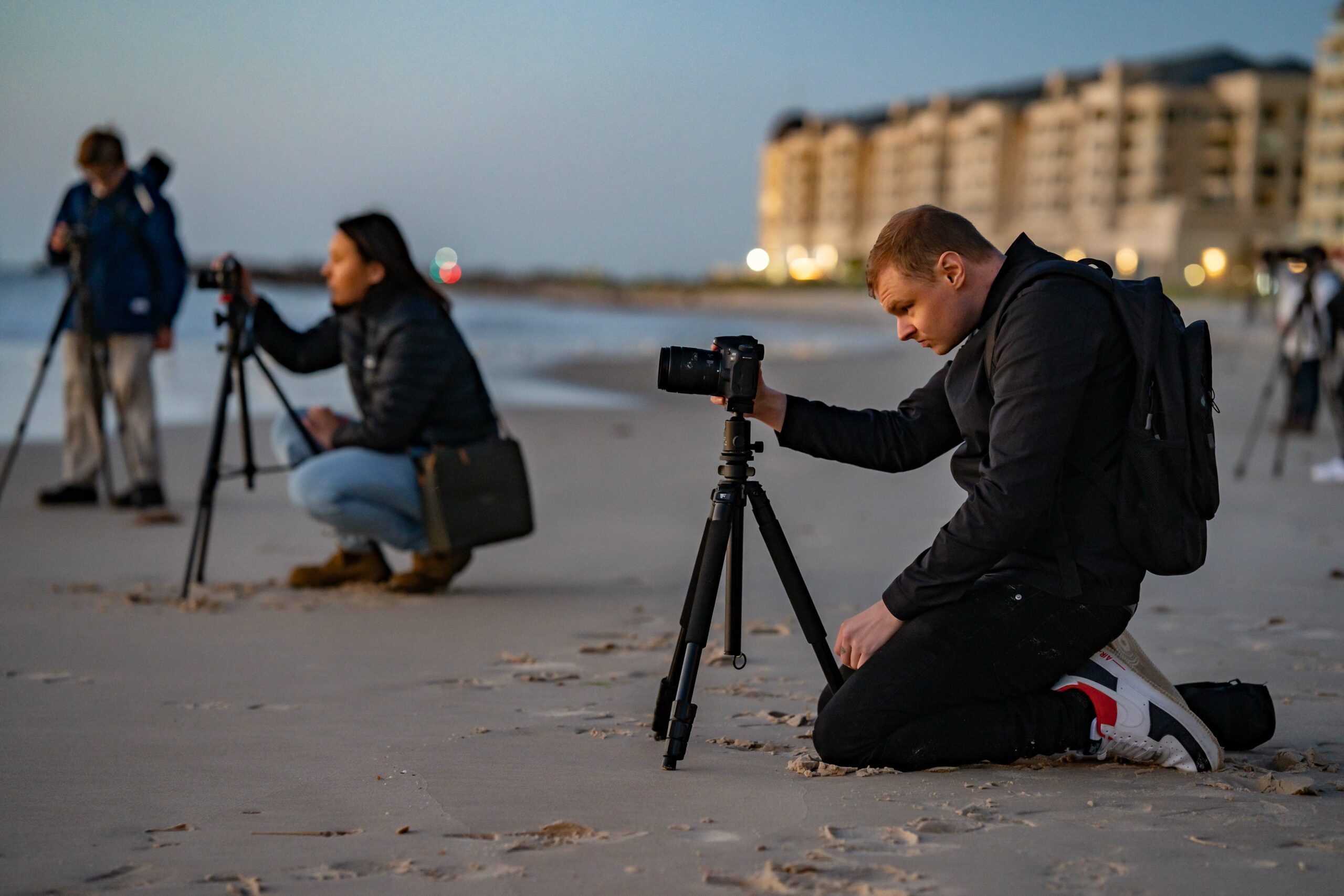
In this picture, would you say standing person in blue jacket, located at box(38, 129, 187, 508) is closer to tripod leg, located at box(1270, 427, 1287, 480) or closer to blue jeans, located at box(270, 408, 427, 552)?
blue jeans, located at box(270, 408, 427, 552)

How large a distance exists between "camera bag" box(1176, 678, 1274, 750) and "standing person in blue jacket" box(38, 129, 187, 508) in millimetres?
5227

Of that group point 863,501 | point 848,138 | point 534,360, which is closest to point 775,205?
point 848,138

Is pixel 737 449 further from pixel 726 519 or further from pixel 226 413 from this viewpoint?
pixel 226 413

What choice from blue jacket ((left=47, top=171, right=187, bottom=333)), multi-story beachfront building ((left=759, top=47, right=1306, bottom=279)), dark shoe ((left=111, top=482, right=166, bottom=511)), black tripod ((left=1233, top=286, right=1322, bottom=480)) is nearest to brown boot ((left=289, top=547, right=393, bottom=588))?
dark shoe ((left=111, top=482, right=166, bottom=511))

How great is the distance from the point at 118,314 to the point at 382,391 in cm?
270

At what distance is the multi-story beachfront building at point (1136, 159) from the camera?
70.5m

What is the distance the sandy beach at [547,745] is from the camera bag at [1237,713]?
0.06 metres

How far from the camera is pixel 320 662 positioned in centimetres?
393

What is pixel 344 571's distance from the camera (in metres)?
5.07

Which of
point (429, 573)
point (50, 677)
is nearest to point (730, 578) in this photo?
point (50, 677)

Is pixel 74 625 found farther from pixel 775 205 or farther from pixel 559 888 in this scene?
pixel 775 205

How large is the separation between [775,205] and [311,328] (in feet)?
395

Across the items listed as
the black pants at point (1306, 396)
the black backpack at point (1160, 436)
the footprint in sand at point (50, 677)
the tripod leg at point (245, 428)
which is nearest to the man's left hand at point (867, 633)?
the black backpack at point (1160, 436)

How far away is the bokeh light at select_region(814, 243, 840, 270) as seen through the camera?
109 metres
